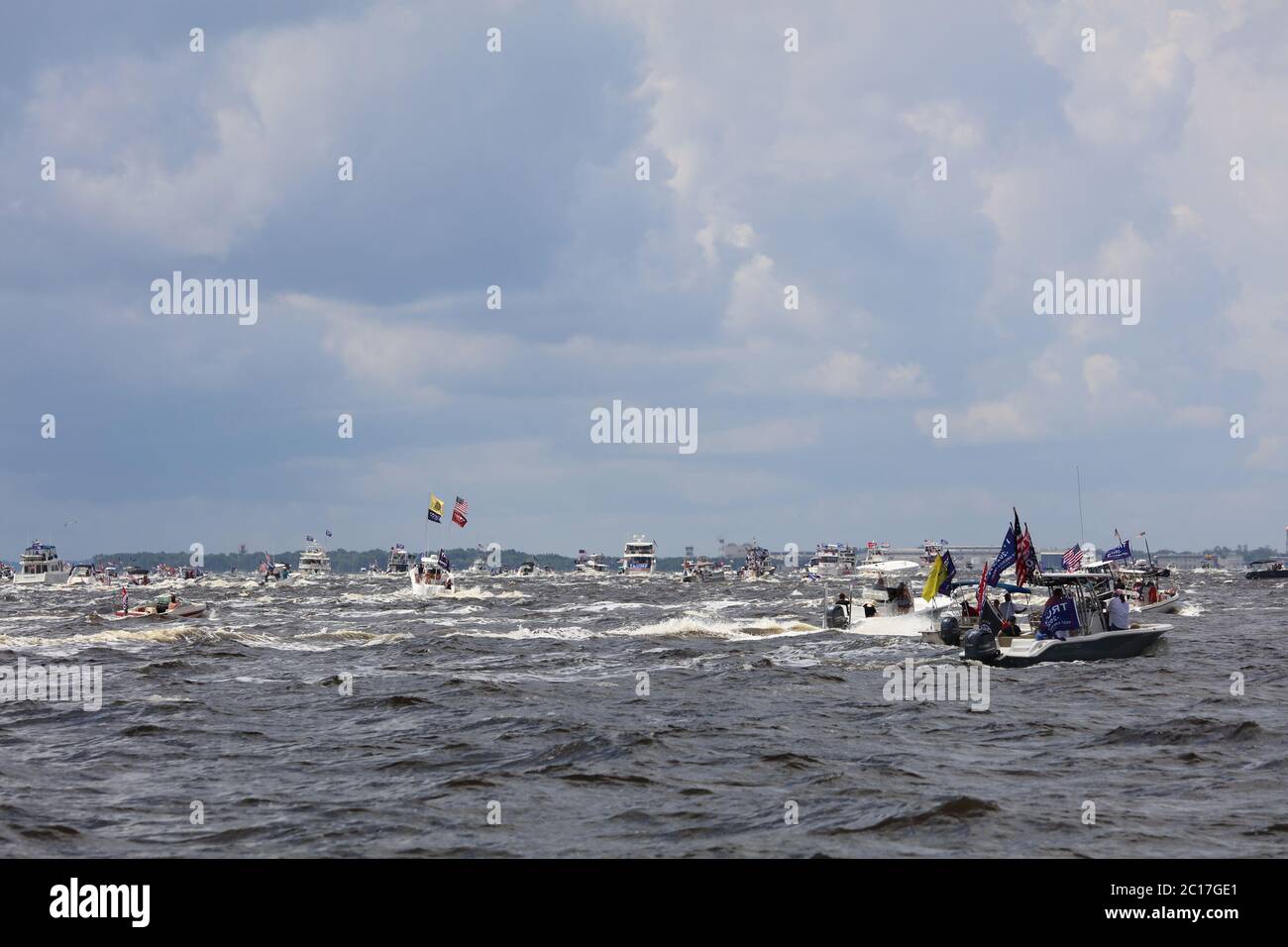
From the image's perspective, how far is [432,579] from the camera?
8956 cm

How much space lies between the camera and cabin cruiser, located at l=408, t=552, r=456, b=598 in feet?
289

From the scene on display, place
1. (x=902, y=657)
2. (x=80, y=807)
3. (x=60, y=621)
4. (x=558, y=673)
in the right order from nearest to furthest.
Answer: (x=80, y=807), (x=558, y=673), (x=902, y=657), (x=60, y=621)

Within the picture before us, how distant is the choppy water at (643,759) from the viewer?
1296cm

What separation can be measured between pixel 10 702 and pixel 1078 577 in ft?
94.6

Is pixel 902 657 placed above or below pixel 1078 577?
below

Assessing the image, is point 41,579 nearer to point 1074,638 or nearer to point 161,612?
point 161,612

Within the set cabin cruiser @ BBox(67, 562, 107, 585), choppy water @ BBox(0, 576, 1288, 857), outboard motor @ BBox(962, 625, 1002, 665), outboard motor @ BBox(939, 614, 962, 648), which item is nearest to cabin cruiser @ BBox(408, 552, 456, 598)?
choppy water @ BBox(0, 576, 1288, 857)

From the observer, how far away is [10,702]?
2517cm

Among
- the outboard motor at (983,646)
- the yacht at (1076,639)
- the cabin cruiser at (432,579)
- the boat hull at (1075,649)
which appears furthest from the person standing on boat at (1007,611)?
the cabin cruiser at (432,579)

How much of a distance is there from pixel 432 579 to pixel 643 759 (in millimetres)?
73830

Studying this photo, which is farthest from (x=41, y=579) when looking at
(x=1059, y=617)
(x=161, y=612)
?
(x=1059, y=617)
